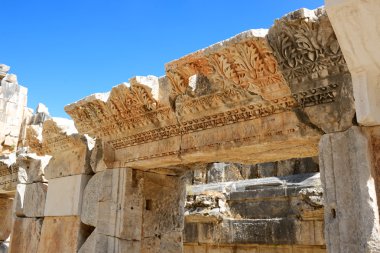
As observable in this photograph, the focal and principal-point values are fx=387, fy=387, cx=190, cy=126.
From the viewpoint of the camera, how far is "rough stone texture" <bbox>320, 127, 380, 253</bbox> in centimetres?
223

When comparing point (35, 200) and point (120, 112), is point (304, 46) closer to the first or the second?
point (120, 112)

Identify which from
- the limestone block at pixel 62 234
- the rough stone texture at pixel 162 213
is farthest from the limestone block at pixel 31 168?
the rough stone texture at pixel 162 213

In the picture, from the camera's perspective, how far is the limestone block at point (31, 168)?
5.49 m

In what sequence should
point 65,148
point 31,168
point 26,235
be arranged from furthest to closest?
point 31,168
point 26,235
point 65,148

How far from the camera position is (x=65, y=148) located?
4902 millimetres

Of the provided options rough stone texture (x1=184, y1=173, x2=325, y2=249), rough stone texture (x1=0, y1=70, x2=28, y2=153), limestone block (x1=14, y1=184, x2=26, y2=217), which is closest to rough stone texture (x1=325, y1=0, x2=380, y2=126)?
limestone block (x1=14, y1=184, x2=26, y2=217)

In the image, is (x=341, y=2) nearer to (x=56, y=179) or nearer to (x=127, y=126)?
(x=127, y=126)

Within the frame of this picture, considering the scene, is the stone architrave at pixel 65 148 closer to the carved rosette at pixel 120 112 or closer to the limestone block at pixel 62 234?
the carved rosette at pixel 120 112

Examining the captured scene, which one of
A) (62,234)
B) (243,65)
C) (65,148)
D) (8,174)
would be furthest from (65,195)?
(243,65)

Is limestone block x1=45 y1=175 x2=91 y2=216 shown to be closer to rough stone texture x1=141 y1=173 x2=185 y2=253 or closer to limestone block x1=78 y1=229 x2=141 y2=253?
limestone block x1=78 y1=229 x2=141 y2=253

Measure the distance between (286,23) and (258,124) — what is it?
810mm

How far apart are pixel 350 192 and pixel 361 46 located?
2.93 feet

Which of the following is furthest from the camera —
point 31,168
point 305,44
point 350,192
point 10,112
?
point 10,112

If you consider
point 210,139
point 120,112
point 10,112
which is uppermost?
point 10,112
